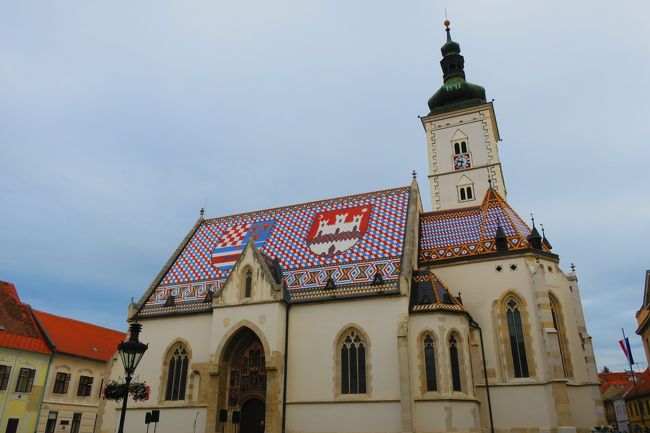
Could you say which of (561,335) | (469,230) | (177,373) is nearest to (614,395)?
(561,335)

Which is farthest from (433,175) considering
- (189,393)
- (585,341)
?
(189,393)

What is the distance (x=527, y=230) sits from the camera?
25094 mm

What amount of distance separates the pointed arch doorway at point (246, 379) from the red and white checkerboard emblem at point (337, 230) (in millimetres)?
5755

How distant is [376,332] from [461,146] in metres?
19.8

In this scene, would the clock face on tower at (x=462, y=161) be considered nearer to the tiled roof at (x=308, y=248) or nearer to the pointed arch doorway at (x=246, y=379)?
the tiled roof at (x=308, y=248)

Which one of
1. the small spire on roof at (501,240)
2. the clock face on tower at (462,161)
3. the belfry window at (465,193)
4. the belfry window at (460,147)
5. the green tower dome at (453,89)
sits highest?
the green tower dome at (453,89)

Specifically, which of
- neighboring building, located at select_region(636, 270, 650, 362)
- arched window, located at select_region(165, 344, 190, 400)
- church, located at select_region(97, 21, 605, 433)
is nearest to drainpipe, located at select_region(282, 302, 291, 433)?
church, located at select_region(97, 21, 605, 433)

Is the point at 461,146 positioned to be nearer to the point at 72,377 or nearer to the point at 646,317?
the point at 646,317

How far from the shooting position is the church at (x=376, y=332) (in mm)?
20062

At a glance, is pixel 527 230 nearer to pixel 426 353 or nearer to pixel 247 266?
pixel 426 353

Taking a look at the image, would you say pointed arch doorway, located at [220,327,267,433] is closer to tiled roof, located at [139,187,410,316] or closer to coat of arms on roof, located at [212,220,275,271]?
tiled roof, located at [139,187,410,316]

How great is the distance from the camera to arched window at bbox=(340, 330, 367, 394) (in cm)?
2080

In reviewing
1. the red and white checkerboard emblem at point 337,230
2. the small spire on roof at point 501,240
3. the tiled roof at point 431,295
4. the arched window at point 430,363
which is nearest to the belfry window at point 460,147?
the red and white checkerboard emblem at point 337,230

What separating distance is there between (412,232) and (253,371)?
33.3 feet
